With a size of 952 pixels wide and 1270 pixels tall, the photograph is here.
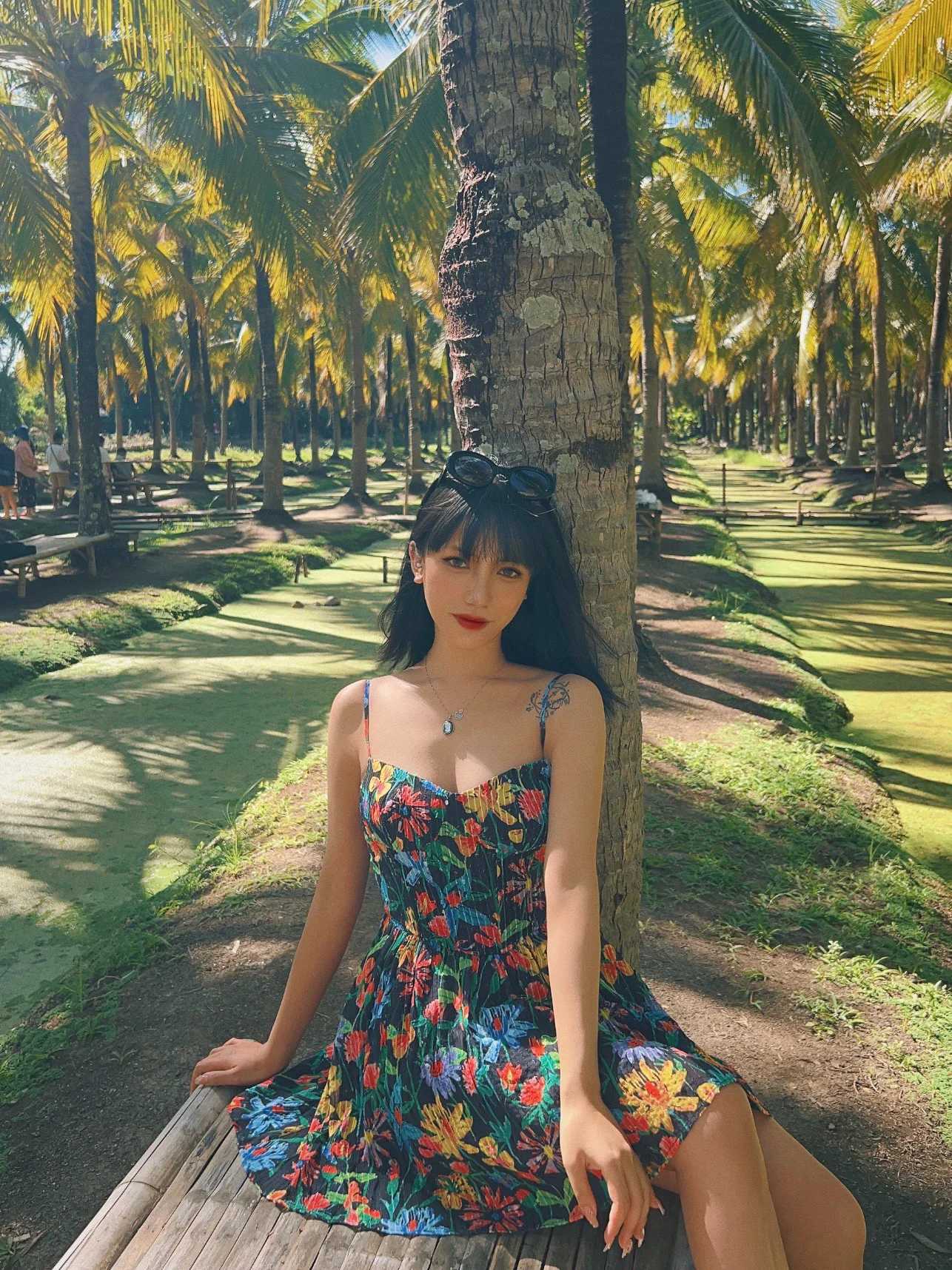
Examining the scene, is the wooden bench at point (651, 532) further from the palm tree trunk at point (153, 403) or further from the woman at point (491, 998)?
the palm tree trunk at point (153, 403)

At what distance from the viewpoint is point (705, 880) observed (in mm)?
4539

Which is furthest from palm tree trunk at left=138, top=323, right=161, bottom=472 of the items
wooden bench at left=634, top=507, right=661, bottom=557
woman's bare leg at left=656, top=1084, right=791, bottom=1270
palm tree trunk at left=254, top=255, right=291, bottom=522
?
woman's bare leg at left=656, top=1084, right=791, bottom=1270

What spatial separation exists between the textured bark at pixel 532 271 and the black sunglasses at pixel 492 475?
25 centimetres

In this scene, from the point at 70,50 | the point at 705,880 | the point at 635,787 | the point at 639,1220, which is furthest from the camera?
the point at 70,50

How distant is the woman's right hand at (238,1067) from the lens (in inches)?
88.0

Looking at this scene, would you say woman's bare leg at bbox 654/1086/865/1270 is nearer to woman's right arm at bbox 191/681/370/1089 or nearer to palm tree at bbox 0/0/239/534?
woman's right arm at bbox 191/681/370/1089

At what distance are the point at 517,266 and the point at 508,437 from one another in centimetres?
35

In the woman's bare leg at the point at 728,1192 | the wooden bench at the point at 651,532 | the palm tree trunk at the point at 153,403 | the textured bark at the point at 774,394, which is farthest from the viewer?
the textured bark at the point at 774,394

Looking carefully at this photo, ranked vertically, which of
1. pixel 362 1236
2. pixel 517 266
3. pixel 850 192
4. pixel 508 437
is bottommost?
pixel 362 1236

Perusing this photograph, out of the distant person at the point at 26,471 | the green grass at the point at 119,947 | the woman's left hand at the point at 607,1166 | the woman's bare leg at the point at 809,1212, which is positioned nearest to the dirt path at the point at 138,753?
the green grass at the point at 119,947

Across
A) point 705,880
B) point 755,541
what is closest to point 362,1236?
point 705,880

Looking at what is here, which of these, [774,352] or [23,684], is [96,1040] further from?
[774,352]

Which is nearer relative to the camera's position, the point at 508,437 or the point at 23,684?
the point at 508,437

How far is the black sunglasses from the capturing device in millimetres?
2158
